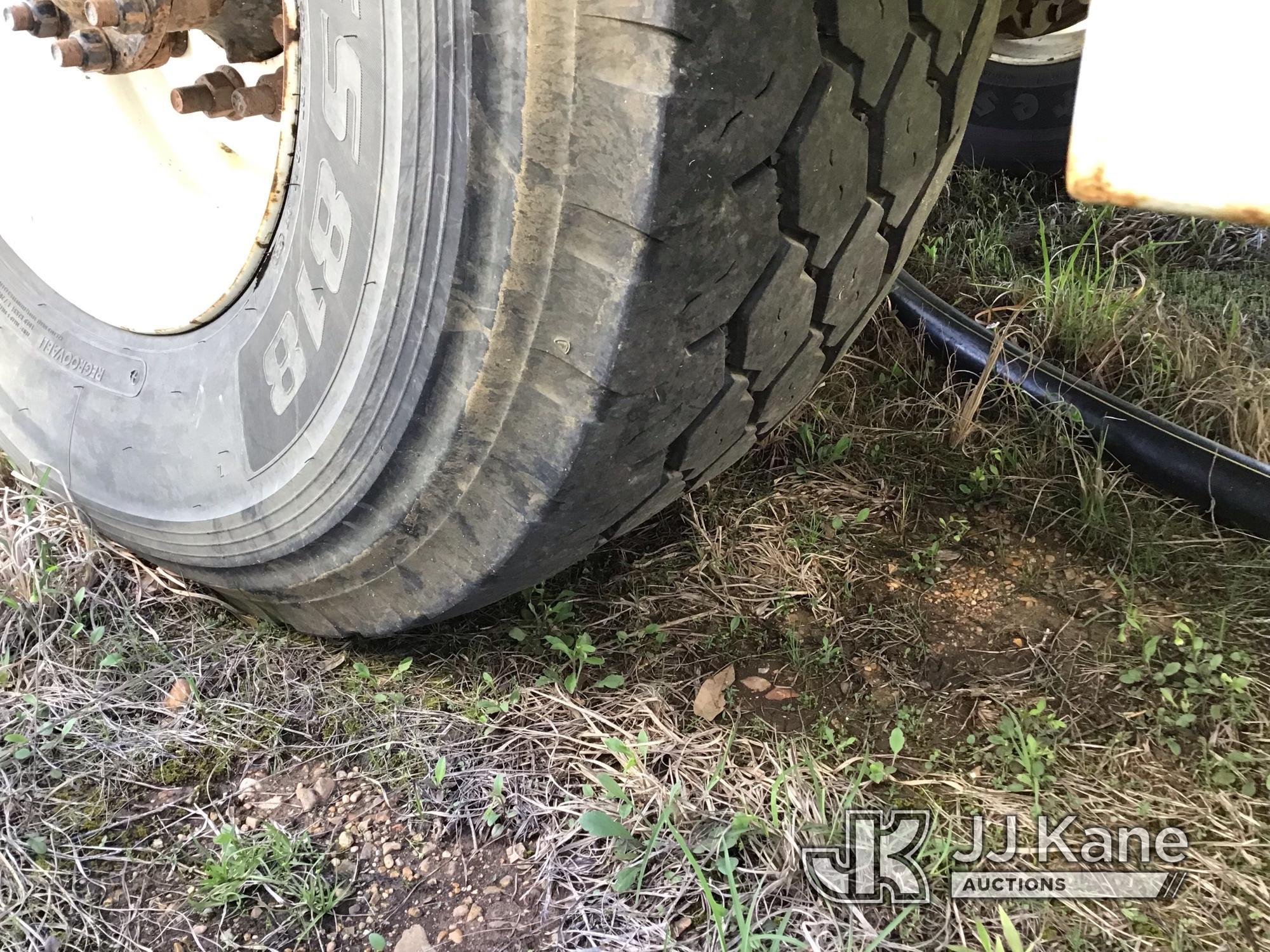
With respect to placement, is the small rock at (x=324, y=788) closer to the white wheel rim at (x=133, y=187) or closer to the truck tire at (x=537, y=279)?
the truck tire at (x=537, y=279)

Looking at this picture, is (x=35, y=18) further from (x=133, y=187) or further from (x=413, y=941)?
(x=413, y=941)

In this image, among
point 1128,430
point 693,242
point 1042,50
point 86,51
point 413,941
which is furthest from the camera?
point 1042,50

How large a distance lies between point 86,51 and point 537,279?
697 mm

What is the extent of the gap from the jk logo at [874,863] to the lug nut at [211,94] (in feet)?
3.12

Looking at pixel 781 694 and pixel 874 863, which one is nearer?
pixel 874 863

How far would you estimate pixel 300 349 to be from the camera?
2.93 ft

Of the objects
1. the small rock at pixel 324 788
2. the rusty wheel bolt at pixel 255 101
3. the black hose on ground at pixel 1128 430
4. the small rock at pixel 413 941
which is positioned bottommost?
the small rock at pixel 413 941

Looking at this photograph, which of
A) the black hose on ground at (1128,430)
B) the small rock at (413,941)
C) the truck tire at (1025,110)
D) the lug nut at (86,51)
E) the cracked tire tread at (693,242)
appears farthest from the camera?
the truck tire at (1025,110)

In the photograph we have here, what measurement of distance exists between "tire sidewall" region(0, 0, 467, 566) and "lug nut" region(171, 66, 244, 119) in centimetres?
14

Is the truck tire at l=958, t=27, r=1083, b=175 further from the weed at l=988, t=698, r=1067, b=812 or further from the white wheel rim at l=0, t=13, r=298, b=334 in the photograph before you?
the white wheel rim at l=0, t=13, r=298, b=334

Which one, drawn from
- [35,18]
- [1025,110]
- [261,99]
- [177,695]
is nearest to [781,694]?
[177,695]

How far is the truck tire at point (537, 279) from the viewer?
66 cm

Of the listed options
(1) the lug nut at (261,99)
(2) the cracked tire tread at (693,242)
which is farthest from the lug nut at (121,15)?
(2) the cracked tire tread at (693,242)

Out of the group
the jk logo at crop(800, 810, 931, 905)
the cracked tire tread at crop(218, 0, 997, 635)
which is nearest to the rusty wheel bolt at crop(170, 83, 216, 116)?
the cracked tire tread at crop(218, 0, 997, 635)
